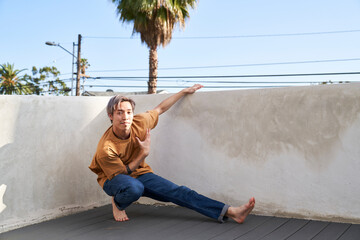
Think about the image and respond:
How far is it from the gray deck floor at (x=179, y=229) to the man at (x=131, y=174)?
116 mm

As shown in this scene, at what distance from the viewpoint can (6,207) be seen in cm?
241

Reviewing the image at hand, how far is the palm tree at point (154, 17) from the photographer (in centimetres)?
1216

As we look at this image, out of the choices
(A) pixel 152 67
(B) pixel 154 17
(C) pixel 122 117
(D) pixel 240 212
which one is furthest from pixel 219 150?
(A) pixel 152 67

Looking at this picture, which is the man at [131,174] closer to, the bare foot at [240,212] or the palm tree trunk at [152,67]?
the bare foot at [240,212]

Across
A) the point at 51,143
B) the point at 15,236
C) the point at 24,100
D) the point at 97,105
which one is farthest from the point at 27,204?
the point at 97,105

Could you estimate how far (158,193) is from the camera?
2582mm

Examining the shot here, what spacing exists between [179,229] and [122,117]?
93cm

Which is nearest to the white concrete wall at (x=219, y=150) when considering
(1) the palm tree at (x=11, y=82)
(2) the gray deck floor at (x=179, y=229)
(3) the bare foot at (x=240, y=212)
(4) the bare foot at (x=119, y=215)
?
(2) the gray deck floor at (x=179, y=229)

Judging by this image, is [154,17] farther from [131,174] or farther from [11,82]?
[11,82]

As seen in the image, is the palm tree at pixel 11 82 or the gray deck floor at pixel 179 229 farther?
the palm tree at pixel 11 82

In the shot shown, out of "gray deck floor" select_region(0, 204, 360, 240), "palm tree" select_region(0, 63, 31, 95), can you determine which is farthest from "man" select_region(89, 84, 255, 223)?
"palm tree" select_region(0, 63, 31, 95)

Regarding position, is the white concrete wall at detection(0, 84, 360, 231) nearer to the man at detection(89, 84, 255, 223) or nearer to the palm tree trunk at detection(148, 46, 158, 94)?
the man at detection(89, 84, 255, 223)

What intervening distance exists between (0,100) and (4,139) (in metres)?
0.29

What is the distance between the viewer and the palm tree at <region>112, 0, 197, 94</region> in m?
12.2
